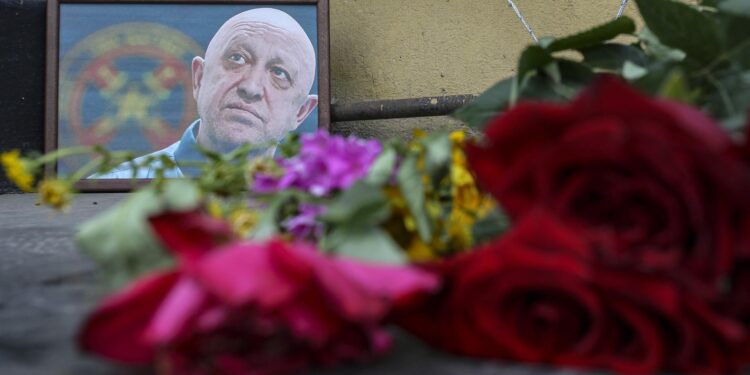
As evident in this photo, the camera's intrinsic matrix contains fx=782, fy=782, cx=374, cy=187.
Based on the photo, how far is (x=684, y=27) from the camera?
56 centimetres

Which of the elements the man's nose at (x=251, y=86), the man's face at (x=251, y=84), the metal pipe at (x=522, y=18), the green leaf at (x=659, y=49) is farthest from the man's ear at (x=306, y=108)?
the green leaf at (x=659, y=49)

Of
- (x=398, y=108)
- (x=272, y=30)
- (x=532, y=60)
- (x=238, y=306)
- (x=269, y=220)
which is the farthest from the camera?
(x=272, y=30)

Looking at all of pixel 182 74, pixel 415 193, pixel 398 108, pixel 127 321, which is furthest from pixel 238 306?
pixel 182 74

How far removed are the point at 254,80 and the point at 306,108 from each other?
18 centimetres

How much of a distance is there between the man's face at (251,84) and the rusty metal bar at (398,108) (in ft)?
0.31

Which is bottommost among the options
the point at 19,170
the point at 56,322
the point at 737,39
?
the point at 56,322

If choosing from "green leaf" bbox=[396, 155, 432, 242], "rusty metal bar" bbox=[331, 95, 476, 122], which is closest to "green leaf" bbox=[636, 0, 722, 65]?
"green leaf" bbox=[396, 155, 432, 242]

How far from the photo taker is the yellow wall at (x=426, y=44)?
7.65 feet

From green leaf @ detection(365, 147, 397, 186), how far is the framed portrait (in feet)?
5.57

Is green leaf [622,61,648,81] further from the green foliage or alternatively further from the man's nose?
the man's nose

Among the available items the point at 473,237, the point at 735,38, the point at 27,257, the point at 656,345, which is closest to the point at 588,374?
the point at 656,345

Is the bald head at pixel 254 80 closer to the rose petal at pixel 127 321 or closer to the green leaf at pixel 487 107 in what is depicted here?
the green leaf at pixel 487 107

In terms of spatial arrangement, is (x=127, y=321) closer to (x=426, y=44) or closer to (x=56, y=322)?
(x=56, y=322)

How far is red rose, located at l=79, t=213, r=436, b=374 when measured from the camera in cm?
34
